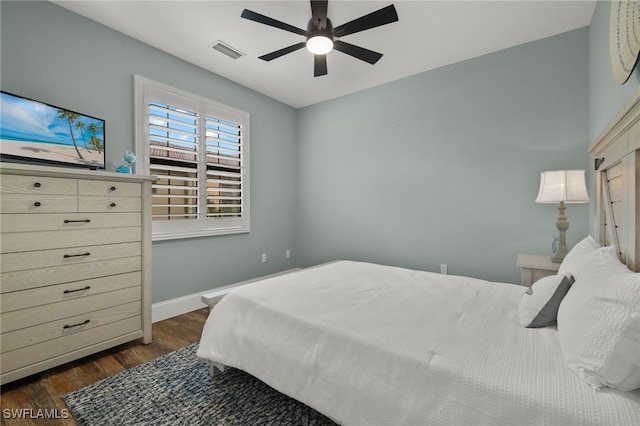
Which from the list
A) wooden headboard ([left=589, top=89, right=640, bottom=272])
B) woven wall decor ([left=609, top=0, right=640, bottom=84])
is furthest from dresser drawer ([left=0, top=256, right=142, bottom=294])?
woven wall decor ([left=609, top=0, right=640, bottom=84])

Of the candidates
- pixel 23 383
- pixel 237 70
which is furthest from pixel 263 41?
pixel 23 383

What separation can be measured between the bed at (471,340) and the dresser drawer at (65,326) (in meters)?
0.89

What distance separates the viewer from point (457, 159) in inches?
124

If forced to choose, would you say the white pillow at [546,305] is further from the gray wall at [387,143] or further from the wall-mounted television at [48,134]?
the wall-mounted television at [48,134]

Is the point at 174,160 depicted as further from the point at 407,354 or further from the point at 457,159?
the point at 457,159

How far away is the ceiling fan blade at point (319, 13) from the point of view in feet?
6.07

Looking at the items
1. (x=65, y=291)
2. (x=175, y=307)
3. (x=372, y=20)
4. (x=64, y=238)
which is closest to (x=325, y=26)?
(x=372, y=20)

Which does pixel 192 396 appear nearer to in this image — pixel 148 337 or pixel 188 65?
pixel 148 337

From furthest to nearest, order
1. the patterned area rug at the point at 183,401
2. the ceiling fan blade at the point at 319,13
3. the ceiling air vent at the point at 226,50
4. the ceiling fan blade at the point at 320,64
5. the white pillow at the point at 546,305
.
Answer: the ceiling air vent at the point at 226,50 → the ceiling fan blade at the point at 320,64 → the ceiling fan blade at the point at 319,13 → the patterned area rug at the point at 183,401 → the white pillow at the point at 546,305

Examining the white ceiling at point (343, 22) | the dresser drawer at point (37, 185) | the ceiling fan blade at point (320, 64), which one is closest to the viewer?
the dresser drawer at point (37, 185)

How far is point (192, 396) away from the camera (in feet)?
5.58

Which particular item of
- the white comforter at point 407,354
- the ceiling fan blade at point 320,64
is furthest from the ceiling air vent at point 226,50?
the white comforter at point 407,354

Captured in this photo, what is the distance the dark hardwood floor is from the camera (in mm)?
1618

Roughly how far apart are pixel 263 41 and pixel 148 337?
2810 millimetres
